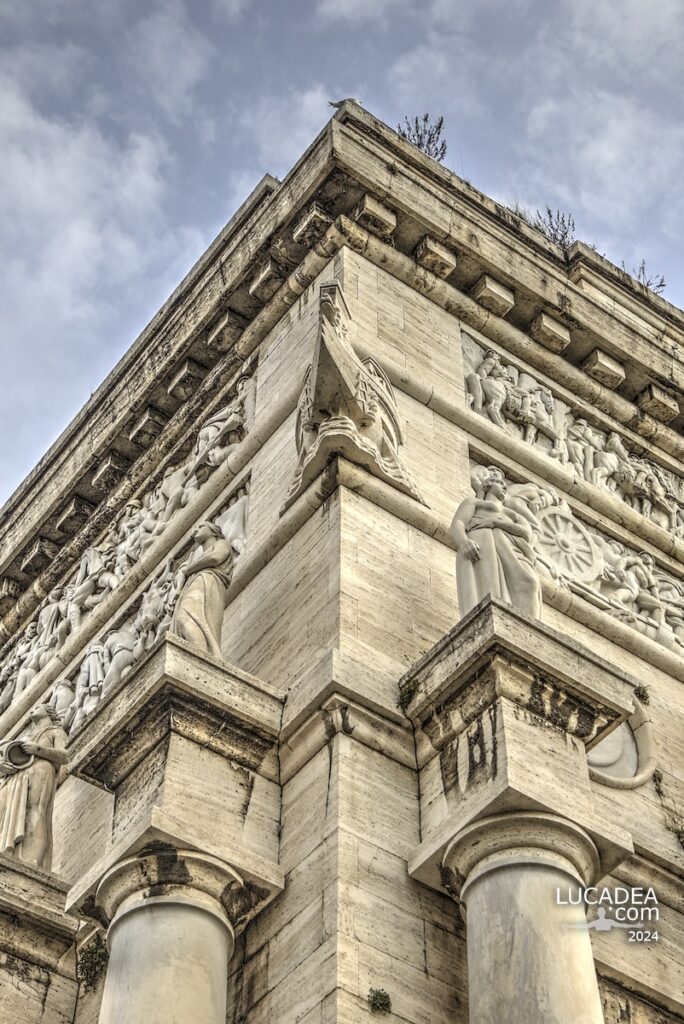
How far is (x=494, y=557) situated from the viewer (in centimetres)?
912

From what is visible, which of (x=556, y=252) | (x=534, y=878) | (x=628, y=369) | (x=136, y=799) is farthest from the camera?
(x=556, y=252)

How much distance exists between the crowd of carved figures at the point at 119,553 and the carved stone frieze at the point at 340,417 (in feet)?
6.69

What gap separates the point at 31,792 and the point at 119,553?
3650 millimetres

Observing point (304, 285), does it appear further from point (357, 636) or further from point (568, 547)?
point (357, 636)

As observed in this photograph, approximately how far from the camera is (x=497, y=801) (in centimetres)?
706

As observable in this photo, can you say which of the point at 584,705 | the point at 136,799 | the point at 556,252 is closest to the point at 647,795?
the point at 584,705

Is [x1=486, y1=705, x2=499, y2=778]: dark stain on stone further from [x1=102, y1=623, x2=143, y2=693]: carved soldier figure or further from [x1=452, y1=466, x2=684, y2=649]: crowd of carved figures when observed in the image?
[x1=102, y1=623, x2=143, y2=693]: carved soldier figure

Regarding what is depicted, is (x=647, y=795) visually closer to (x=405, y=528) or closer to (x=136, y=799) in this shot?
(x=405, y=528)

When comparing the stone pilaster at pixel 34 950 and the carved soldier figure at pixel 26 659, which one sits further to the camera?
the carved soldier figure at pixel 26 659

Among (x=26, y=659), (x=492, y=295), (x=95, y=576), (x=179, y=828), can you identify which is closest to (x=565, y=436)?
(x=492, y=295)

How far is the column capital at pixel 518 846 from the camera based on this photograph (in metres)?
6.99

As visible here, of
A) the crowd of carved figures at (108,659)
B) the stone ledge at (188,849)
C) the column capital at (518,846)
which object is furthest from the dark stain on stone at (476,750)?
the crowd of carved figures at (108,659)

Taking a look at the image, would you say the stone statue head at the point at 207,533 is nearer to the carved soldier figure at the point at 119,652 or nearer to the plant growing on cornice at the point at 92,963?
the carved soldier figure at the point at 119,652

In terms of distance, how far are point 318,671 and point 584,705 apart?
1.37m
